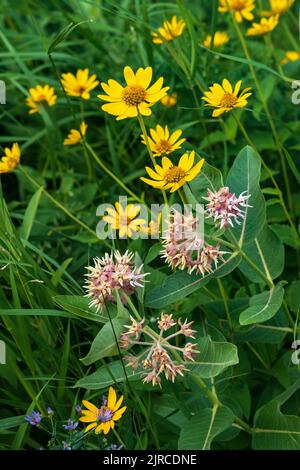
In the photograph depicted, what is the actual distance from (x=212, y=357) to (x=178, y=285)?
138 millimetres

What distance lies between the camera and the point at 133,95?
1.39m

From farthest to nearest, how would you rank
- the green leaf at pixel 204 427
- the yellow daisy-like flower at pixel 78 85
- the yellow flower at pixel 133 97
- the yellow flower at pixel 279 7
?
the yellow flower at pixel 279 7 < the yellow daisy-like flower at pixel 78 85 < the yellow flower at pixel 133 97 < the green leaf at pixel 204 427

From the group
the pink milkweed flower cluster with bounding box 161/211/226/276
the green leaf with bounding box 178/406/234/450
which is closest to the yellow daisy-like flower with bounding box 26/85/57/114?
the pink milkweed flower cluster with bounding box 161/211/226/276

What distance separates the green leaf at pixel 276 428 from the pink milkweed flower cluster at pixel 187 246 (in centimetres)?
31

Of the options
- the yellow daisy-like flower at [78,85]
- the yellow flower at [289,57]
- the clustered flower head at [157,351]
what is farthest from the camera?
the yellow flower at [289,57]

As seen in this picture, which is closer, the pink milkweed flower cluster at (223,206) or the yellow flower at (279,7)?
the pink milkweed flower cluster at (223,206)

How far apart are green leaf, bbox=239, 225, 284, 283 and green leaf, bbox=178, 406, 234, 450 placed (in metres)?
0.27

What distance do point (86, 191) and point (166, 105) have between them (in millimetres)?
334

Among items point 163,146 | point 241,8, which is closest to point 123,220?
point 163,146

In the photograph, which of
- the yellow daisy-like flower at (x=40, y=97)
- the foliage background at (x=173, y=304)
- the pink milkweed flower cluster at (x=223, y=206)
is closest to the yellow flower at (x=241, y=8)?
the foliage background at (x=173, y=304)

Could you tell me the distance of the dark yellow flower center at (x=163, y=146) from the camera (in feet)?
4.79

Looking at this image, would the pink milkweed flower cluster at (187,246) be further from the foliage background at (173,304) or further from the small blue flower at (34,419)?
the small blue flower at (34,419)

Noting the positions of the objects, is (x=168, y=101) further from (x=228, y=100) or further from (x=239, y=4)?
(x=228, y=100)

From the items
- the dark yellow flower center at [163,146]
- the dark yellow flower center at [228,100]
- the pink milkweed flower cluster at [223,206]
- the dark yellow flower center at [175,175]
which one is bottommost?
the pink milkweed flower cluster at [223,206]
